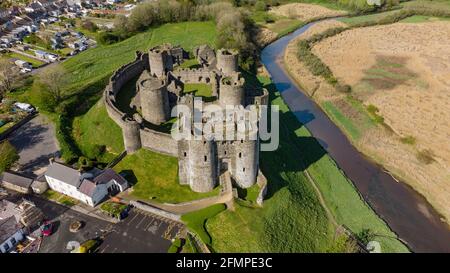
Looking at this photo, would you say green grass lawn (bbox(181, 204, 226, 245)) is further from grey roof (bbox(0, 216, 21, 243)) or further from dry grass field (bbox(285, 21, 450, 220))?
dry grass field (bbox(285, 21, 450, 220))

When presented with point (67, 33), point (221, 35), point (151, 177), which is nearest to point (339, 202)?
point (151, 177)

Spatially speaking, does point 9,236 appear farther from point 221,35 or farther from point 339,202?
point 221,35

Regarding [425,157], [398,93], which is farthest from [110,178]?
[398,93]

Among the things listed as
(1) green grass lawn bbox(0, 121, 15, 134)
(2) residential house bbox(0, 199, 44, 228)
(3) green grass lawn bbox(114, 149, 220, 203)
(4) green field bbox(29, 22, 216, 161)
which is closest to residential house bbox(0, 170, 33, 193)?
(2) residential house bbox(0, 199, 44, 228)

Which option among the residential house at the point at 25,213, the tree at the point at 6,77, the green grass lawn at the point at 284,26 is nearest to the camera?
the residential house at the point at 25,213

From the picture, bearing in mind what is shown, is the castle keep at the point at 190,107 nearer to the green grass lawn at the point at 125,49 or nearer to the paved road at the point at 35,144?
the paved road at the point at 35,144

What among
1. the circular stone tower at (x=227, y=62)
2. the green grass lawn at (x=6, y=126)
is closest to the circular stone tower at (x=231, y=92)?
the circular stone tower at (x=227, y=62)

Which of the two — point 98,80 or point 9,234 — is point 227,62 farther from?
point 9,234

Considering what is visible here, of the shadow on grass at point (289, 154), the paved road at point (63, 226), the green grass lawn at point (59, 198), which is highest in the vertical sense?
the green grass lawn at point (59, 198)
